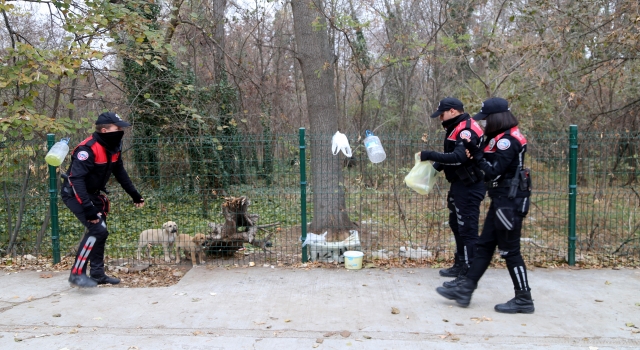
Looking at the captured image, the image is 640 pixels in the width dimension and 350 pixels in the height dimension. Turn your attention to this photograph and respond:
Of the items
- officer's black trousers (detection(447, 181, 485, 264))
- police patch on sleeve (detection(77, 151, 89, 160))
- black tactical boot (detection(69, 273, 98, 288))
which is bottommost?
black tactical boot (detection(69, 273, 98, 288))

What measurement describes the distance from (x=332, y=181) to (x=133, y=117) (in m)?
4.46

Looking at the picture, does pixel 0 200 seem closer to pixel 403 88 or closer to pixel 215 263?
pixel 215 263

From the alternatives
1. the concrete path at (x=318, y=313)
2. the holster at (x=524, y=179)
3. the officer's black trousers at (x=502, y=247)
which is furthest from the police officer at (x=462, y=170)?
the concrete path at (x=318, y=313)

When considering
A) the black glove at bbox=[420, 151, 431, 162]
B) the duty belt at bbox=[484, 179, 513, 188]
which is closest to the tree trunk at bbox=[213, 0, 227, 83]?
the black glove at bbox=[420, 151, 431, 162]

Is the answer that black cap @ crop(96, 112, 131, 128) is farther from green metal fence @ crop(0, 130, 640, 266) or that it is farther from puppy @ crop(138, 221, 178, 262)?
puppy @ crop(138, 221, 178, 262)

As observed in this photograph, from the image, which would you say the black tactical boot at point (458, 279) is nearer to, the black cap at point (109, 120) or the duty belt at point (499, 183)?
the duty belt at point (499, 183)

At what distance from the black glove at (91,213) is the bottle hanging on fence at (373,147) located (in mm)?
3113

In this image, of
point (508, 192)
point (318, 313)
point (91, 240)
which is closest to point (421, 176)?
point (508, 192)

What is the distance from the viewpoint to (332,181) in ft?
23.3

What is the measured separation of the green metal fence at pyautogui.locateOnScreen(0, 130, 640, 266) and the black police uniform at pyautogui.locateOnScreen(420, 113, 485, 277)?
3.74 ft

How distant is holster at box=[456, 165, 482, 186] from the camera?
203 inches

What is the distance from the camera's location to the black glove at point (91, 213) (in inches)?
209

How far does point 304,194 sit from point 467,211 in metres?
2.12

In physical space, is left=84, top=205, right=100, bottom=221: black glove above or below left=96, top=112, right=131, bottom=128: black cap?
below
